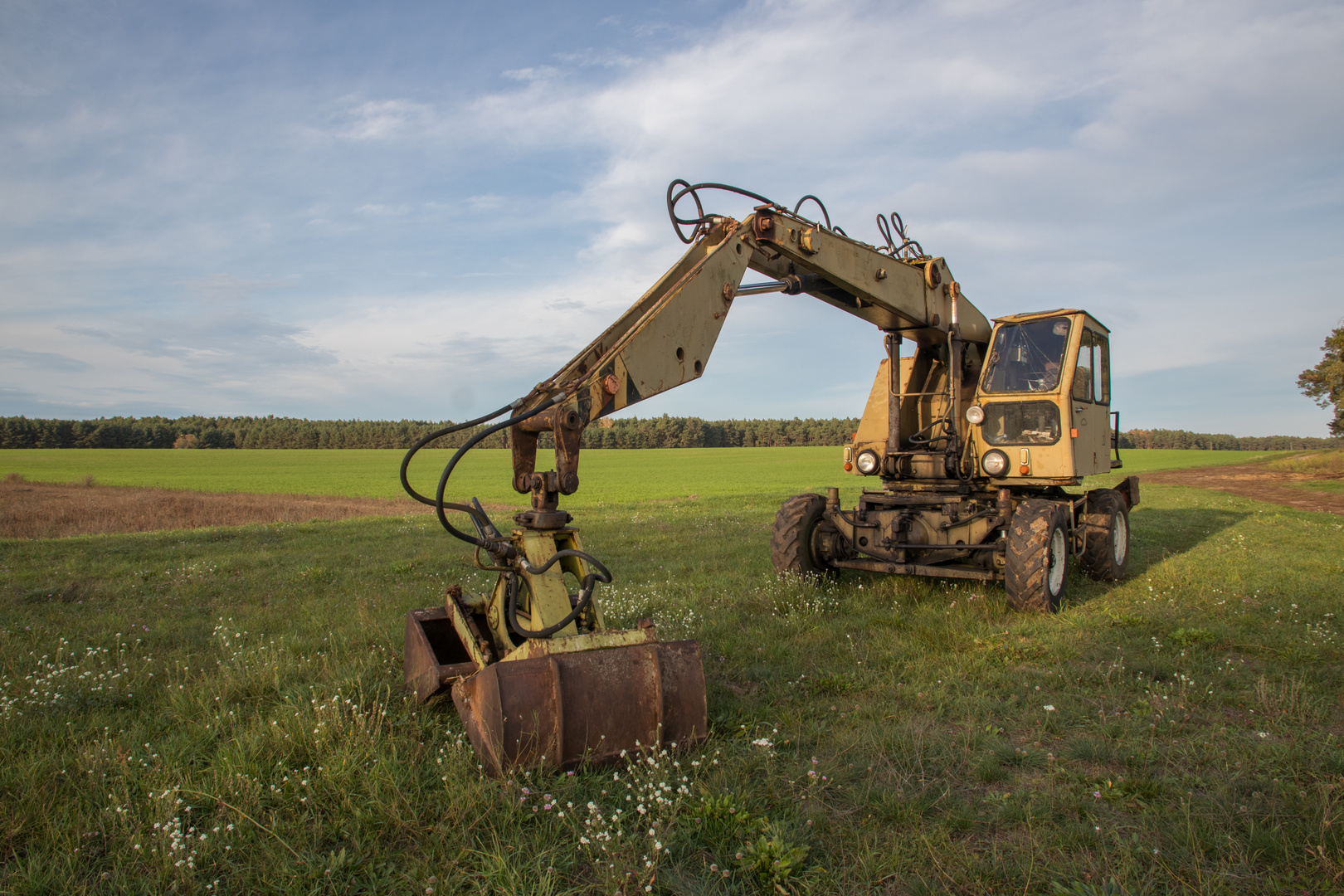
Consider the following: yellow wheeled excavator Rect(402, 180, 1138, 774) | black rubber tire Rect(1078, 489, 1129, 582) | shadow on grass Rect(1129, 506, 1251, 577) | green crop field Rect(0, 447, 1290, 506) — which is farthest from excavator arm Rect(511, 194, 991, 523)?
green crop field Rect(0, 447, 1290, 506)

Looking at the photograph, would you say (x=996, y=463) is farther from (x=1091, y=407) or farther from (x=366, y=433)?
(x=366, y=433)

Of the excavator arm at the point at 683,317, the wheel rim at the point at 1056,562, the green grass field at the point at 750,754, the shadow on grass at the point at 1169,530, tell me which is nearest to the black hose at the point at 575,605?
the excavator arm at the point at 683,317

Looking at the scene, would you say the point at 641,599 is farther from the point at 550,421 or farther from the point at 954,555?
the point at 550,421

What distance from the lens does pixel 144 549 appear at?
11.5 metres

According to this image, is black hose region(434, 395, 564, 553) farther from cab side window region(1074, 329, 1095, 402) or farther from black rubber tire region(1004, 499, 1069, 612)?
cab side window region(1074, 329, 1095, 402)

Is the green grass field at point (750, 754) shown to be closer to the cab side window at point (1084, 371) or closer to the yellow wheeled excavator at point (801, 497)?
the yellow wheeled excavator at point (801, 497)

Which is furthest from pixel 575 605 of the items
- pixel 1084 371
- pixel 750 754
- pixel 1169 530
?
pixel 1169 530

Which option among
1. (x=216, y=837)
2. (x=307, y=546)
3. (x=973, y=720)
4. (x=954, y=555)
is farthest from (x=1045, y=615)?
(x=307, y=546)

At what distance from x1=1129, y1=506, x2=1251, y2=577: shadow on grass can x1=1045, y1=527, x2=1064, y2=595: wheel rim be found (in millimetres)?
2565

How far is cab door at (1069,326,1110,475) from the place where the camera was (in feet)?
25.6

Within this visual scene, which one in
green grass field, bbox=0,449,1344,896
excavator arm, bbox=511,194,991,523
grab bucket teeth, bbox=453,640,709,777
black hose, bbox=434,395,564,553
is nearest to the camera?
green grass field, bbox=0,449,1344,896

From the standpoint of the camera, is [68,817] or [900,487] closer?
[68,817]

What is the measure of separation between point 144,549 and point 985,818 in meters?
12.9

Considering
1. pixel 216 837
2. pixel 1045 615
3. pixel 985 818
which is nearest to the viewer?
pixel 216 837
